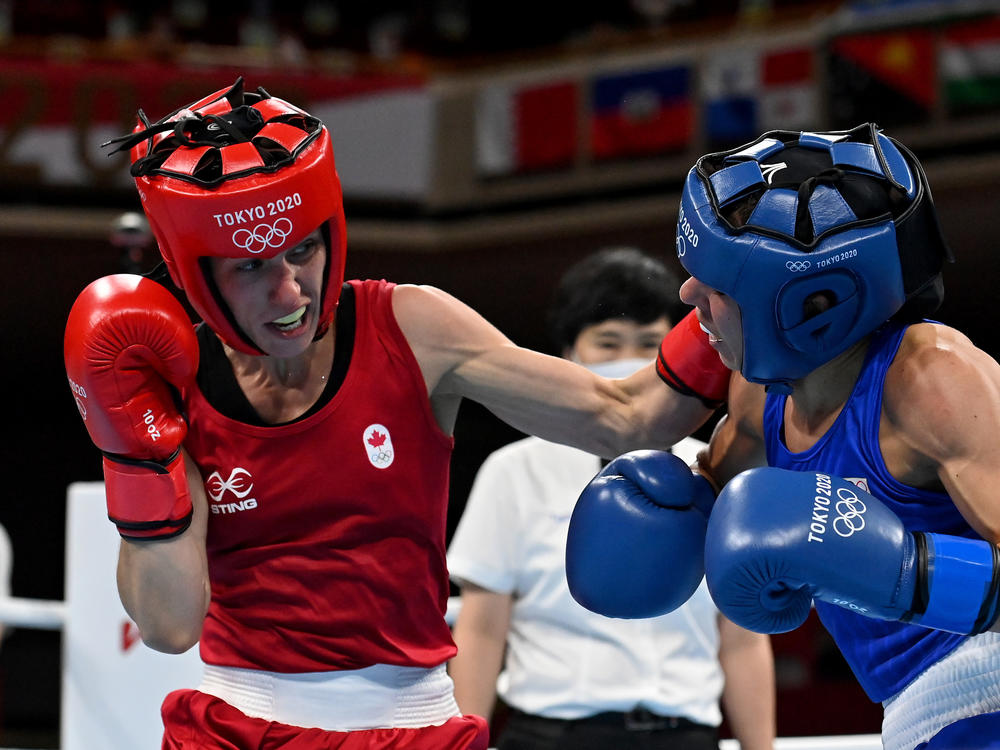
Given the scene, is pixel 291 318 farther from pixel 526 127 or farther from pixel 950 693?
pixel 526 127

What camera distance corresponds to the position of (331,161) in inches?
76.6

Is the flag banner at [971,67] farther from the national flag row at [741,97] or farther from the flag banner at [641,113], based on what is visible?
the flag banner at [641,113]

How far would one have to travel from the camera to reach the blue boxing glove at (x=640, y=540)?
188cm

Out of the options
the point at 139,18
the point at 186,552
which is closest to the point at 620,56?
the point at 139,18

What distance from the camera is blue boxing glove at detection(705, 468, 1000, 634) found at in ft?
4.96

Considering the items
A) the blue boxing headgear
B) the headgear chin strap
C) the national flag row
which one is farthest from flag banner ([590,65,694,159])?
the blue boxing headgear

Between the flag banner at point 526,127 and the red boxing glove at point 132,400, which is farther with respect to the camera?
the flag banner at point 526,127

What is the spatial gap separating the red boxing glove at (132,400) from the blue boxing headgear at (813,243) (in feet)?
2.63

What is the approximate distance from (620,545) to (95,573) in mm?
1253

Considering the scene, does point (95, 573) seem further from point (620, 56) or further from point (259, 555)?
point (620, 56)

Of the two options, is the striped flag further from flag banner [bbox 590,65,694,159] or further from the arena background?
flag banner [bbox 590,65,694,159]

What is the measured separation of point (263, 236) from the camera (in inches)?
72.1

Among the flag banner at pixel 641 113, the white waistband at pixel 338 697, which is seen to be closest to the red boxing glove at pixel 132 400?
the white waistband at pixel 338 697

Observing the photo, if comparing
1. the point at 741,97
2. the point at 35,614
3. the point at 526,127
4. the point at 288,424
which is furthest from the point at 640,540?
the point at 526,127
